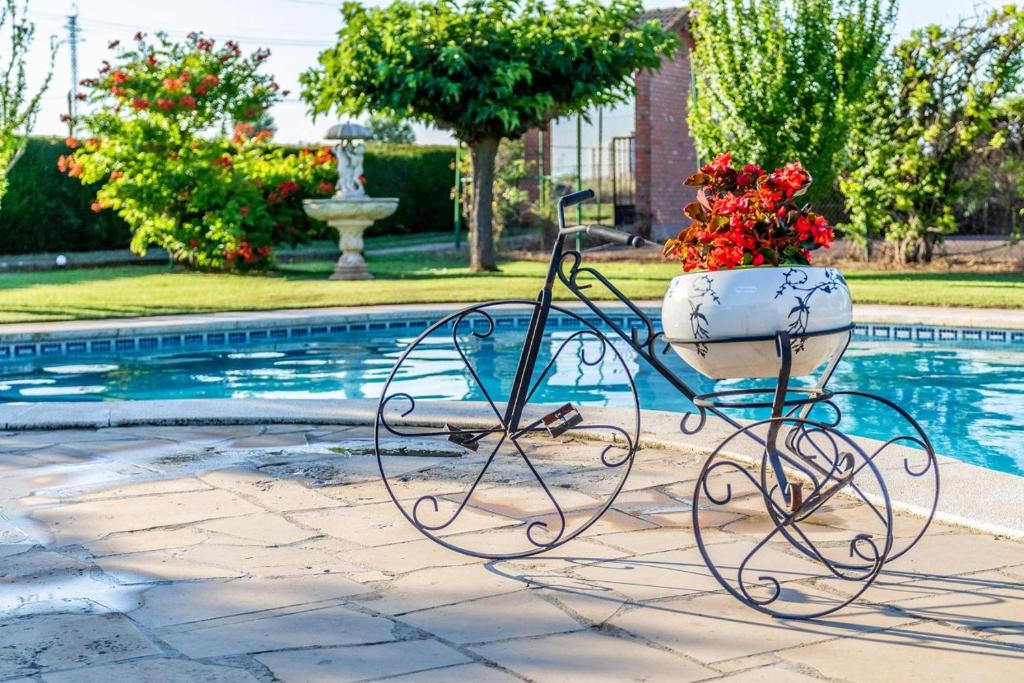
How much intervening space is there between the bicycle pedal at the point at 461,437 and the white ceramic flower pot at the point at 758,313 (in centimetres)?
76

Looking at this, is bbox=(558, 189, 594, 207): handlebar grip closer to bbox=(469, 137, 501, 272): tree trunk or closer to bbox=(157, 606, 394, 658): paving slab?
bbox=(157, 606, 394, 658): paving slab

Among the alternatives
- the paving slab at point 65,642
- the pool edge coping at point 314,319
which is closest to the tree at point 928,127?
the pool edge coping at point 314,319

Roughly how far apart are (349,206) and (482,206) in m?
1.68

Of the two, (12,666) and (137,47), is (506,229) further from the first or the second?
(12,666)

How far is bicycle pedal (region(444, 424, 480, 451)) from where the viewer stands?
144 inches

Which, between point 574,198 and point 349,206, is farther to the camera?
point 349,206

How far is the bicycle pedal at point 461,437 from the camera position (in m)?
3.66

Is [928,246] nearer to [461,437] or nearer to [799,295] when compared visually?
[461,437]

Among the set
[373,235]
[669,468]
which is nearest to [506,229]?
[373,235]

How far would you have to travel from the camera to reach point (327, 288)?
1341 cm

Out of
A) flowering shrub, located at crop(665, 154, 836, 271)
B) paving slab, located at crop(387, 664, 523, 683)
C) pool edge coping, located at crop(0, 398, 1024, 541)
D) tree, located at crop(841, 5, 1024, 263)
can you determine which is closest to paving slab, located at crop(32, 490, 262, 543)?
pool edge coping, located at crop(0, 398, 1024, 541)

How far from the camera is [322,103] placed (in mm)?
15297

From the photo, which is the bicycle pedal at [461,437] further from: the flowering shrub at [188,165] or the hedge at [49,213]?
the hedge at [49,213]

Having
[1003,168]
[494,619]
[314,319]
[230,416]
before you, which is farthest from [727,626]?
[1003,168]
